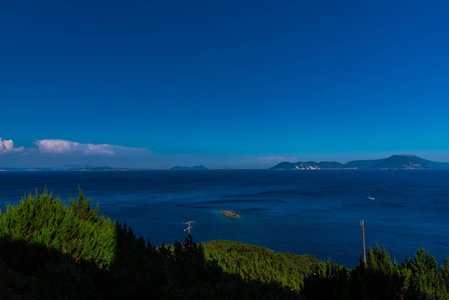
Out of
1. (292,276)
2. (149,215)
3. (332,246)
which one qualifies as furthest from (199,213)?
(292,276)

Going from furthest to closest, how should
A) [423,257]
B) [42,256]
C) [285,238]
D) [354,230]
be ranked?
[354,230], [285,238], [423,257], [42,256]

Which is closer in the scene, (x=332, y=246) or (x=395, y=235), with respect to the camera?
(x=332, y=246)

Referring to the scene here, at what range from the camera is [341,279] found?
473 inches

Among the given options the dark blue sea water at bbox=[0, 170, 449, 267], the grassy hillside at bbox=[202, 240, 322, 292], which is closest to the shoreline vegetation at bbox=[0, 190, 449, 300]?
the grassy hillside at bbox=[202, 240, 322, 292]

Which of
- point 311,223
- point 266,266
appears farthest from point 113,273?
point 311,223

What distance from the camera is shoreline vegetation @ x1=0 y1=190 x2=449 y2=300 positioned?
8.05 meters

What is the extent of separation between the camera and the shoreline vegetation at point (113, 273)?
805 centimetres

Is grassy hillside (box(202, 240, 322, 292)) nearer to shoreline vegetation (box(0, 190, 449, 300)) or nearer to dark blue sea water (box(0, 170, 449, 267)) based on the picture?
shoreline vegetation (box(0, 190, 449, 300))

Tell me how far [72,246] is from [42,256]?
120 cm

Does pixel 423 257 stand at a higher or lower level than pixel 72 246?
lower

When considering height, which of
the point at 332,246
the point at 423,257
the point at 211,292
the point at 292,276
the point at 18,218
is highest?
the point at 18,218

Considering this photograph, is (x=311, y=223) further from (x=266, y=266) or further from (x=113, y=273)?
(x=113, y=273)

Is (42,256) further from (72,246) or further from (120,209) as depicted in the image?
(120,209)

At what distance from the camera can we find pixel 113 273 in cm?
920
